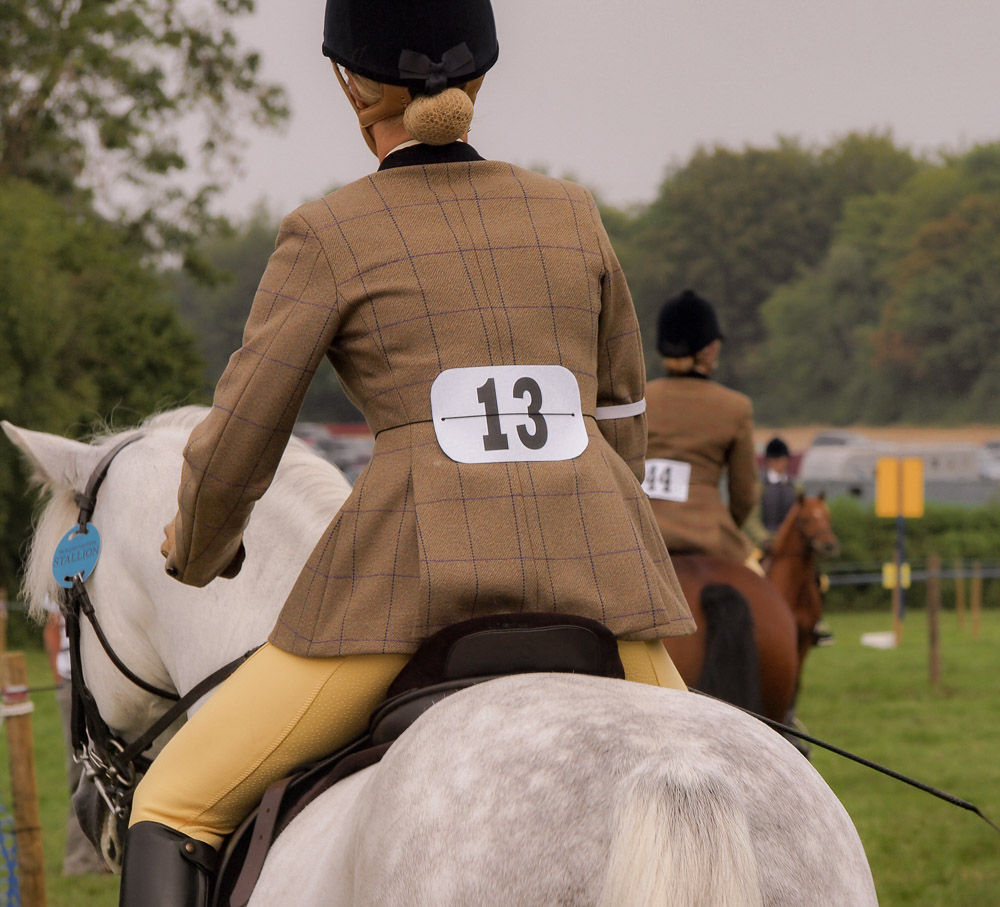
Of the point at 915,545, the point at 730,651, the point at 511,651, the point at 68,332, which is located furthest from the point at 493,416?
the point at 915,545

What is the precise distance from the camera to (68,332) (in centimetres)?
2073

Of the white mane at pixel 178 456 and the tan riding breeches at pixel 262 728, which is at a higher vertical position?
the white mane at pixel 178 456

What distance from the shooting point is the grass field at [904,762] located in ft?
19.7

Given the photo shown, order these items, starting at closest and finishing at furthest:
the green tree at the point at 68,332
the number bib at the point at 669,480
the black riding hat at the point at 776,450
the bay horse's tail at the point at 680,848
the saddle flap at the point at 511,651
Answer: the bay horse's tail at the point at 680,848 < the saddle flap at the point at 511,651 < the number bib at the point at 669,480 < the black riding hat at the point at 776,450 < the green tree at the point at 68,332

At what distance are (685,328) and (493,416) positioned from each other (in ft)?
13.1

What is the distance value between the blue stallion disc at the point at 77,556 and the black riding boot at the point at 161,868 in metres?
0.83

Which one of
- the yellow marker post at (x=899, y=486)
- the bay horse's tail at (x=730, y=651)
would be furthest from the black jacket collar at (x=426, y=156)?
the yellow marker post at (x=899, y=486)

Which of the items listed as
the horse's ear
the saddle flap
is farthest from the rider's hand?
the horse's ear

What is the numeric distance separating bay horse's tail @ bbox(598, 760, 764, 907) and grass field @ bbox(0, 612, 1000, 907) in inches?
181

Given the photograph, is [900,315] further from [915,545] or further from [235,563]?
[235,563]

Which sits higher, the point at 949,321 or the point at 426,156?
the point at 426,156

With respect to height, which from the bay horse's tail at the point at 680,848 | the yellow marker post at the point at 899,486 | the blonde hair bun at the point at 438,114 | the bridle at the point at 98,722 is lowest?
the yellow marker post at the point at 899,486

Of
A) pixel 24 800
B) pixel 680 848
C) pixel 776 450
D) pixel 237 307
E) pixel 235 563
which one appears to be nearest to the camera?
pixel 680 848

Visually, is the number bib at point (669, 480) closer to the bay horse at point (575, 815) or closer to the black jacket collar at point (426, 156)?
the black jacket collar at point (426, 156)
